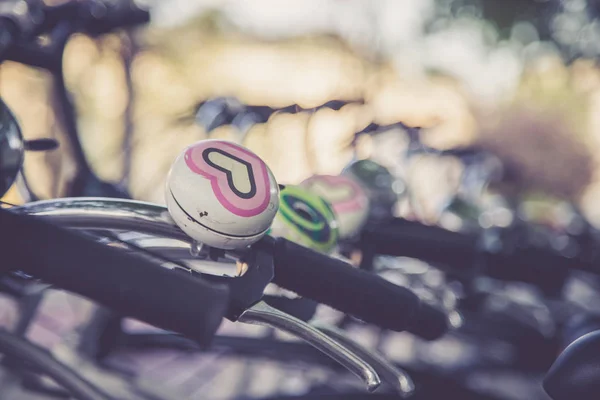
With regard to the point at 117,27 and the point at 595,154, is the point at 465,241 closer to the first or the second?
the point at 117,27

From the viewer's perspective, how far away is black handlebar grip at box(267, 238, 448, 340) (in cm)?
56

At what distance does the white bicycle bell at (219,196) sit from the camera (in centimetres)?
52

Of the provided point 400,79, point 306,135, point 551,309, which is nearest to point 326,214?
point 306,135

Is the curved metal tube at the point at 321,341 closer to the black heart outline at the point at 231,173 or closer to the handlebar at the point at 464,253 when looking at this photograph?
the black heart outline at the point at 231,173

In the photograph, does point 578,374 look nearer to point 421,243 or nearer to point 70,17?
point 421,243

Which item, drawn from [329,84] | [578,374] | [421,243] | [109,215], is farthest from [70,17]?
[329,84]

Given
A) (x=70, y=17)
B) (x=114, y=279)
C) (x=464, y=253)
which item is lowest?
(x=464, y=253)

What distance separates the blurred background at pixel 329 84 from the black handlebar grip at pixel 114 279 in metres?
0.67

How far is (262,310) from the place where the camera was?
0.50 metres

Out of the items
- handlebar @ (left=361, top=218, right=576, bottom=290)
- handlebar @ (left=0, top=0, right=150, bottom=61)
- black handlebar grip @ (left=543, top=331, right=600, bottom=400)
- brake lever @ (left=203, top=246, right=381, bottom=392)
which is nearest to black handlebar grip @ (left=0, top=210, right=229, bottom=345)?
brake lever @ (left=203, top=246, right=381, bottom=392)

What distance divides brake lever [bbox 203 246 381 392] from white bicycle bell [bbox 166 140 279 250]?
0.03 m

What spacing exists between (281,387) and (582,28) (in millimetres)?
5615

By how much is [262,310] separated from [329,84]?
9.39 ft

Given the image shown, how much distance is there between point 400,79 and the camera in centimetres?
437
